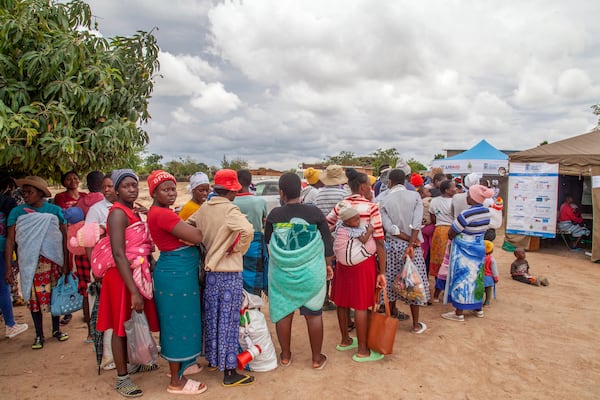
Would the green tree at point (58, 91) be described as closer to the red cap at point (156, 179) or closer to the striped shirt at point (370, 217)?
the red cap at point (156, 179)

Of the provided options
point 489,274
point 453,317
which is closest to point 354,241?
point 453,317

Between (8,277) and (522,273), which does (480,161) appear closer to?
(522,273)

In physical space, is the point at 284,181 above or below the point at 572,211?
above

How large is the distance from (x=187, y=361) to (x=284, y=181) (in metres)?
1.69

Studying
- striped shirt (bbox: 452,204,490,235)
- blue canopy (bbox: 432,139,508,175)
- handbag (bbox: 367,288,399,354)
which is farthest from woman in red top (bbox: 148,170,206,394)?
blue canopy (bbox: 432,139,508,175)

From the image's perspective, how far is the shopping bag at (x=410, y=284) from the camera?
4.11 meters

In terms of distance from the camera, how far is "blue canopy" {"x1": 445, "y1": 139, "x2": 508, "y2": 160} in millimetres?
14344

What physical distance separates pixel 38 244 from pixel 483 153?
14.6 m

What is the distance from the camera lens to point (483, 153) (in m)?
14.7

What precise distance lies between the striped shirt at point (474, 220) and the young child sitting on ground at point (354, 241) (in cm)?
146

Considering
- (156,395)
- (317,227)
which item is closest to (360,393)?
(317,227)

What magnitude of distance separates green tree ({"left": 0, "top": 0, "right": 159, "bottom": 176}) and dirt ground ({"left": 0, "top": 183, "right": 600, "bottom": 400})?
74.8 inches

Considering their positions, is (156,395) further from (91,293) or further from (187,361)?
(91,293)

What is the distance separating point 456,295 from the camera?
4.69 m
